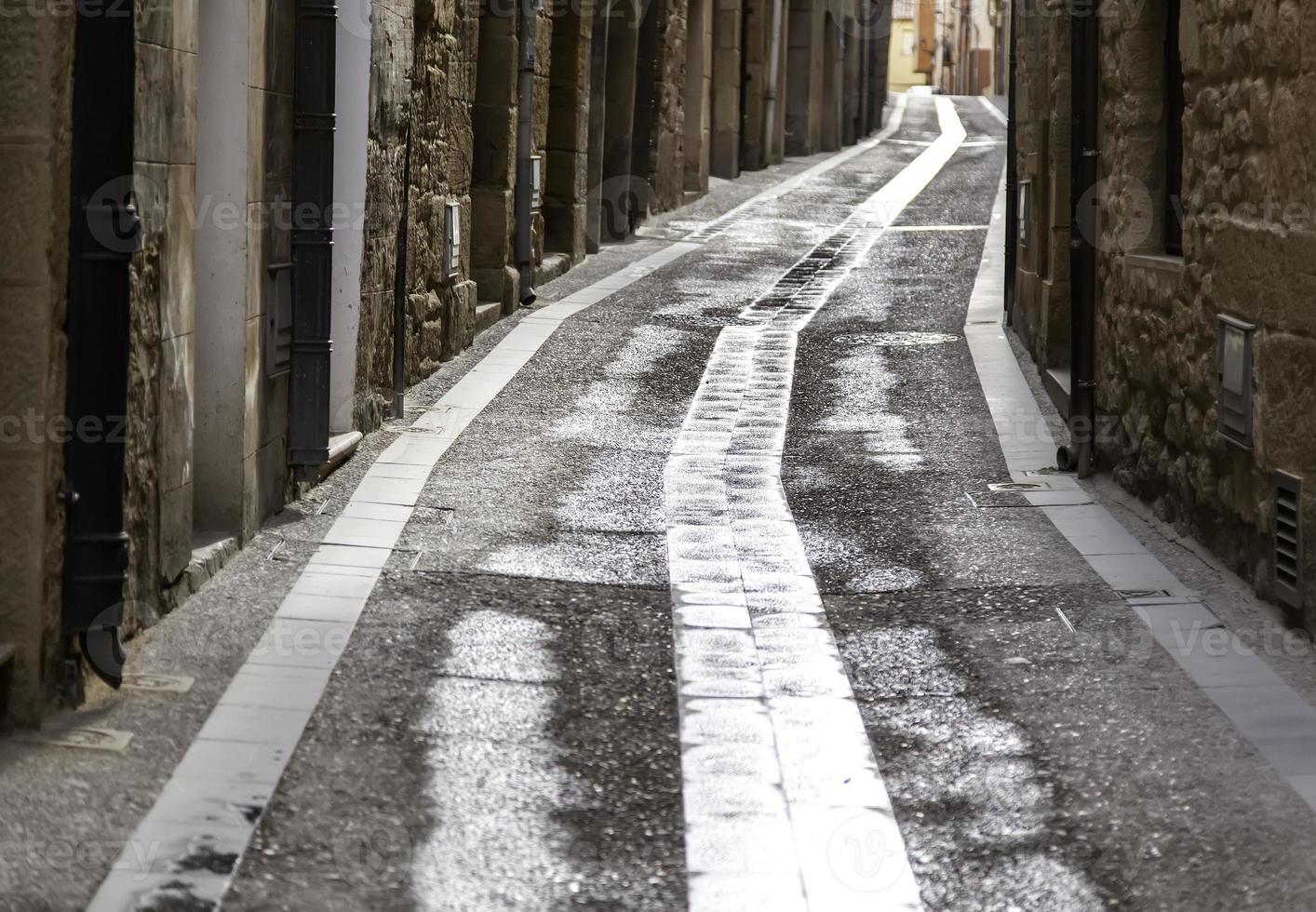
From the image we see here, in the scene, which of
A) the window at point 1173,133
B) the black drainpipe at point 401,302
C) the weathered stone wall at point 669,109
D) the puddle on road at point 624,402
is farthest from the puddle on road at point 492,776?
the weathered stone wall at point 669,109

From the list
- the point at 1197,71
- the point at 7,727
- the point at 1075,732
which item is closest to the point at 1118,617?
the point at 1075,732

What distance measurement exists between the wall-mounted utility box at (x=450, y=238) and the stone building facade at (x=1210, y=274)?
3.65m

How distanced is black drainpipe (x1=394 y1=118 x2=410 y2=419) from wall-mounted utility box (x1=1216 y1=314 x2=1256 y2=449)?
4.22 m

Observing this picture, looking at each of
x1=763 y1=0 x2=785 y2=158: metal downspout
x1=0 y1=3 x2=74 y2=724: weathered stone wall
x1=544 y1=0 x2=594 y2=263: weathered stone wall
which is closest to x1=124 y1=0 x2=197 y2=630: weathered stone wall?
x1=0 y1=3 x2=74 y2=724: weathered stone wall

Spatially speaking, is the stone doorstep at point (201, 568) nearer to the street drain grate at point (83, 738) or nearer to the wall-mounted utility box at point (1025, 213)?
the street drain grate at point (83, 738)

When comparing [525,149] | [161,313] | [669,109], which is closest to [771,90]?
[669,109]

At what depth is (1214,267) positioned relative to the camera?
657cm

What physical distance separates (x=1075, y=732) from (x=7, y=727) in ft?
9.08

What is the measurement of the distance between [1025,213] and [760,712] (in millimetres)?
7723

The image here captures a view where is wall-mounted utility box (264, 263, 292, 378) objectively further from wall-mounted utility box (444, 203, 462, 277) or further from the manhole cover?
the manhole cover

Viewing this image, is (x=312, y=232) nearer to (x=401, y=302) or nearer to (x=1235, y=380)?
(x=401, y=302)

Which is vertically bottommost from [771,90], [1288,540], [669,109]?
[1288,540]

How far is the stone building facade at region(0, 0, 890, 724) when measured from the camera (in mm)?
4496

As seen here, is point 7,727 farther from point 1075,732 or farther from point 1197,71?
point 1197,71
